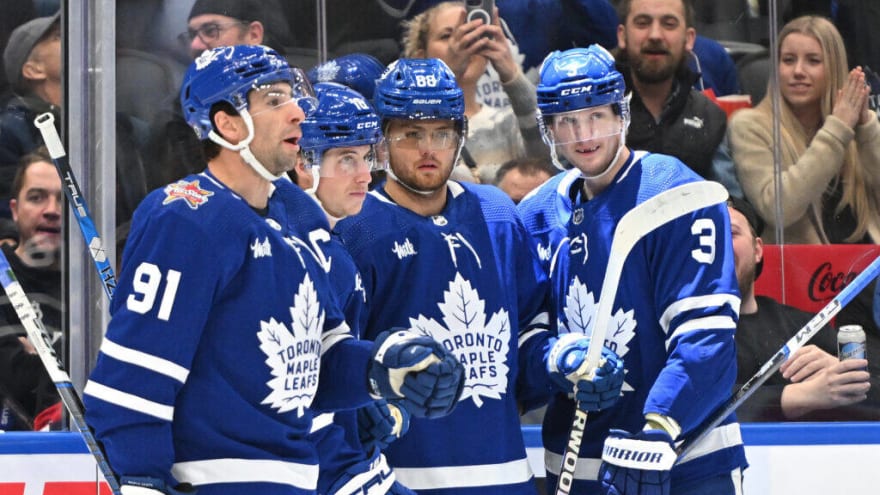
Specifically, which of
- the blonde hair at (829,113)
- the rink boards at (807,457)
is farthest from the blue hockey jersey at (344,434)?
the blonde hair at (829,113)

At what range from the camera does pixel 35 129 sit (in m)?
3.54

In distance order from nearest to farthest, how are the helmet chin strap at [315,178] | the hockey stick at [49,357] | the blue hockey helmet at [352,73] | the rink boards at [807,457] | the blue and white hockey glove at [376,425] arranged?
the hockey stick at [49,357]
the blue and white hockey glove at [376,425]
the helmet chin strap at [315,178]
the blue hockey helmet at [352,73]
the rink boards at [807,457]

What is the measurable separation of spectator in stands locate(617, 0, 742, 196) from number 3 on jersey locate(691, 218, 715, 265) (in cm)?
104

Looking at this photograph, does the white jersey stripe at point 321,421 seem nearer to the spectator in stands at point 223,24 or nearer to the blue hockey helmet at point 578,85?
the blue hockey helmet at point 578,85

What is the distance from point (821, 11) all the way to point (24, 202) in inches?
85.6

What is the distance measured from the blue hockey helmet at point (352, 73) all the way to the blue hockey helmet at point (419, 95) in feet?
1.64

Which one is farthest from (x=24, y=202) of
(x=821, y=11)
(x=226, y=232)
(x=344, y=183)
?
(x=821, y=11)

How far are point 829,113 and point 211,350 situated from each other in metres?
2.28

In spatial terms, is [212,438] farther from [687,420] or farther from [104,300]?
[104,300]

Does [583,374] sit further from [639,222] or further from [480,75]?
[480,75]

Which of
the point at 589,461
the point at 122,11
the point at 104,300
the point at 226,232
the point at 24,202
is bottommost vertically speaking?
the point at 589,461

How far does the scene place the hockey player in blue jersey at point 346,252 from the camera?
8.53 ft

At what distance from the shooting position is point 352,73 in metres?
3.49

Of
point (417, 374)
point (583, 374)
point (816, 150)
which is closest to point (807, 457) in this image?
point (816, 150)
